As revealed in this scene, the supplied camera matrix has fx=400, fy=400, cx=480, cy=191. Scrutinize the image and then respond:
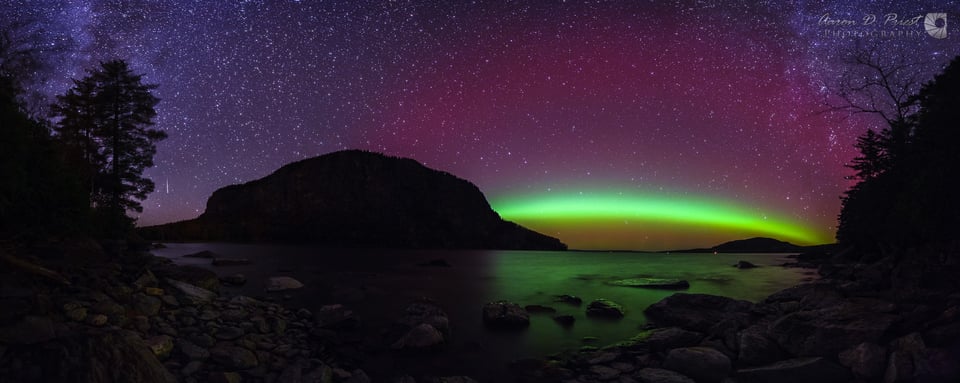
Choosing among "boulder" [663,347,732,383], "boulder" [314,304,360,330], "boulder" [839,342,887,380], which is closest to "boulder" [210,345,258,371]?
"boulder" [314,304,360,330]

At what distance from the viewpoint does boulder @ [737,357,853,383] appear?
28.5 feet

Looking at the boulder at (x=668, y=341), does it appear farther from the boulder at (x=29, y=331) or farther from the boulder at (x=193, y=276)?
the boulder at (x=193, y=276)

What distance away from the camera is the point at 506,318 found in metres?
17.1

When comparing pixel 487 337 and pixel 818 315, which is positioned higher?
pixel 818 315

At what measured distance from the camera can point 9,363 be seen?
684cm

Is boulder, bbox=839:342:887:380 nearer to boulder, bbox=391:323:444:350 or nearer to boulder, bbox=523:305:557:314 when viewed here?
boulder, bbox=391:323:444:350

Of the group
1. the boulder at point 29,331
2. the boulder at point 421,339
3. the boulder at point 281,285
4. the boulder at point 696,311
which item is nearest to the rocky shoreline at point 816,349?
the boulder at point 696,311

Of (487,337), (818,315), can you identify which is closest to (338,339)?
(487,337)

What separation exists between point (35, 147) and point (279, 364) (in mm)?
10107

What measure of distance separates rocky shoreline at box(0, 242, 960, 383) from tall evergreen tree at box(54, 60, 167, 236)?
25060 millimetres

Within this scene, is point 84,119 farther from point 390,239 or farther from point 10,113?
point 390,239

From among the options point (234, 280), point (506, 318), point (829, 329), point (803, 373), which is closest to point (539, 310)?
point (506, 318)

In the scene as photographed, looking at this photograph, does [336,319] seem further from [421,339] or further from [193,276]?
[193,276]

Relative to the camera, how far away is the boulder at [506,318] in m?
16.9
